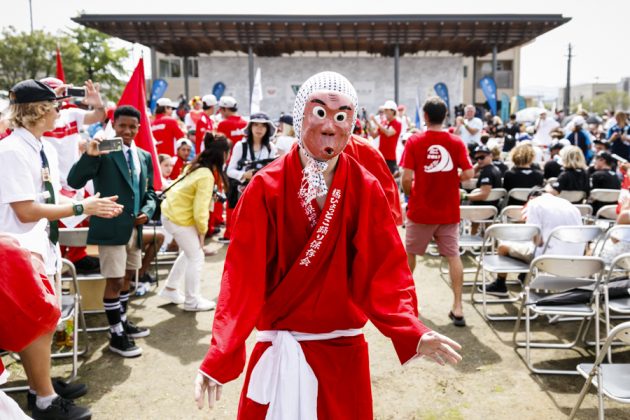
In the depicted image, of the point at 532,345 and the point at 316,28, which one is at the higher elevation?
the point at 316,28

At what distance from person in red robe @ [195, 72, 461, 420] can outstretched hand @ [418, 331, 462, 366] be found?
3 centimetres

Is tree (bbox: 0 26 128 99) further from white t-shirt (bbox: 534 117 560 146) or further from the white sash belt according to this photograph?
the white sash belt

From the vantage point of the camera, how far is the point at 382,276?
1959 mm

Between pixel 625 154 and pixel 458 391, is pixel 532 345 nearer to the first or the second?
pixel 458 391

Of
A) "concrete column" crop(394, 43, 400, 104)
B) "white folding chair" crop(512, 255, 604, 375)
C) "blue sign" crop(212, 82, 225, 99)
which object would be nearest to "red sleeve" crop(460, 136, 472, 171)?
"white folding chair" crop(512, 255, 604, 375)

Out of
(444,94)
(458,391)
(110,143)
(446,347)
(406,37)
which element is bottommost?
(458,391)

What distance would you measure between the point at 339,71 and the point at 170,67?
70.0ft

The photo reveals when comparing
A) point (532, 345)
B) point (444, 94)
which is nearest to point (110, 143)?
point (532, 345)

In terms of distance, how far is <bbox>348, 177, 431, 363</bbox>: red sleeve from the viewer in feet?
6.13

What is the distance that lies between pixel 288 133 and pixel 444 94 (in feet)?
50.0

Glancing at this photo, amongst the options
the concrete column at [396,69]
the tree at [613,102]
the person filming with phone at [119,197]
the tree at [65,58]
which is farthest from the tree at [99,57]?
the tree at [613,102]

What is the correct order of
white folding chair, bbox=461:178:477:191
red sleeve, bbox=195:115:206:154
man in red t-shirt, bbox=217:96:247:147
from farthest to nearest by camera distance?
red sleeve, bbox=195:115:206:154 → man in red t-shirt, bbox=217:96:247:147 → white folding chair, bbox=461:178:477:191

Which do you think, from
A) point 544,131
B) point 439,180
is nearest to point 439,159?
point 439,180

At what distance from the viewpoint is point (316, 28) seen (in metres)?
22.6
